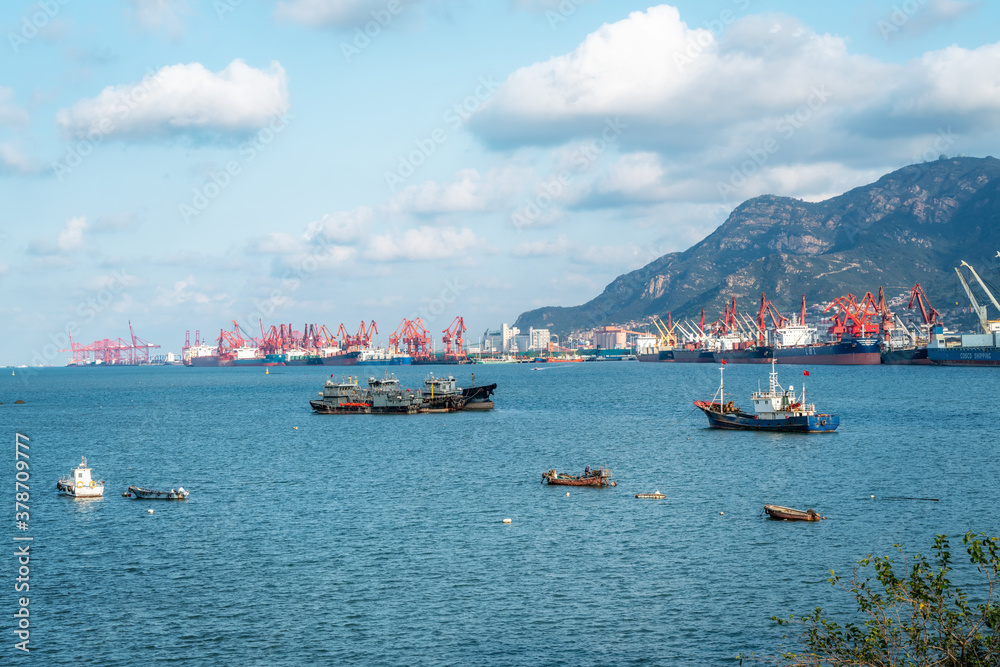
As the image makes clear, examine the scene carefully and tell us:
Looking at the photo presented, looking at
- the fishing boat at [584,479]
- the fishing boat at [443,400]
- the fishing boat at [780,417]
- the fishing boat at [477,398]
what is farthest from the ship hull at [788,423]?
the fishing boat at [443,400]

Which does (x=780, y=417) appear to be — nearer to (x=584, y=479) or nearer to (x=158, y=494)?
(x=584, y=479)

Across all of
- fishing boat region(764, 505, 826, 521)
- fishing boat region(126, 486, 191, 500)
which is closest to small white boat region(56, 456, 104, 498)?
fishing boat region(126, 486, 191, 500)

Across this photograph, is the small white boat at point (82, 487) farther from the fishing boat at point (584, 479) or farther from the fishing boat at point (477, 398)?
the fishing boat at point (477, 398)

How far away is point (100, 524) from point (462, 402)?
90.9m

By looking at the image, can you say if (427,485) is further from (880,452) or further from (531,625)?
(880,452)

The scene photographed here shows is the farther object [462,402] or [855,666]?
[462,402]

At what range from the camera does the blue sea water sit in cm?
3531

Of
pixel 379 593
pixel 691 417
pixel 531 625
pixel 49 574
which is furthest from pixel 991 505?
pixel 691 417

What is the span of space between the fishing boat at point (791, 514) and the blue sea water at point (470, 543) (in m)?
0.93

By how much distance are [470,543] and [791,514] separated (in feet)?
68.0

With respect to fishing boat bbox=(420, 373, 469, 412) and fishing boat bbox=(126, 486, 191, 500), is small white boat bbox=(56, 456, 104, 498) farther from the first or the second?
fishing boat bbox=(420, 373, 469, 412)

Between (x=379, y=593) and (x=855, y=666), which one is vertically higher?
(x=855, y=666)

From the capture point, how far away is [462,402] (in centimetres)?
14462

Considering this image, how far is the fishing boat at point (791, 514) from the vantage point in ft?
174
